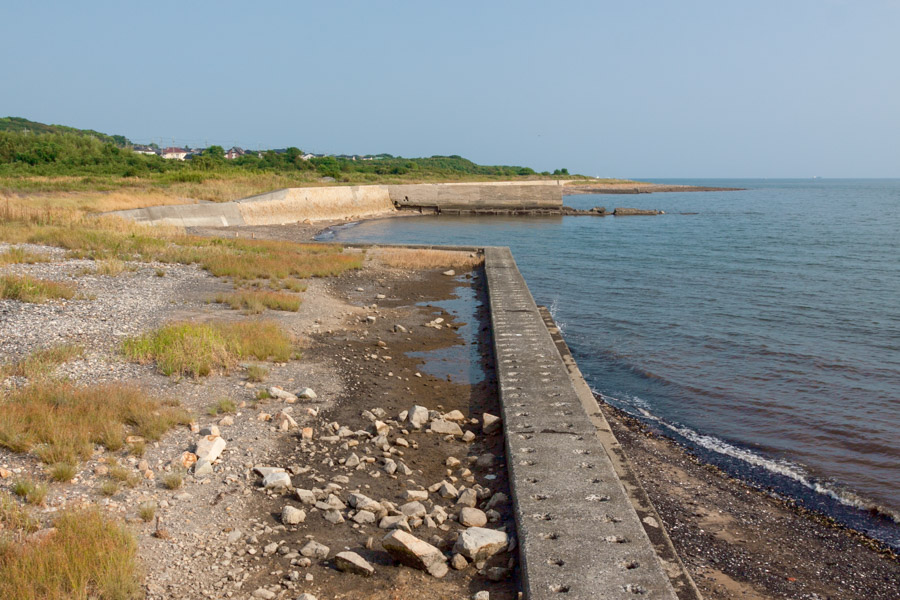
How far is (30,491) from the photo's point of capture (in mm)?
4980

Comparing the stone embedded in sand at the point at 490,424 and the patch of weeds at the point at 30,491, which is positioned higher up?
the patch of weeds at the point at 30,491

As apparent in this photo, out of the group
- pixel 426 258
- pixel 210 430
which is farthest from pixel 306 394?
pixel 426 258

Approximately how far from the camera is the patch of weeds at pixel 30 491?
492 cm

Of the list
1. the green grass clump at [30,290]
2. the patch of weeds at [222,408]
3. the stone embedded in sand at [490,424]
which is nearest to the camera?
the patch of weeds at [222,408]

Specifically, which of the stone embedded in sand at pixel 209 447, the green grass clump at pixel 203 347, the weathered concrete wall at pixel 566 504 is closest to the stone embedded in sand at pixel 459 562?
the weathered concrete wall at pixel 566 504

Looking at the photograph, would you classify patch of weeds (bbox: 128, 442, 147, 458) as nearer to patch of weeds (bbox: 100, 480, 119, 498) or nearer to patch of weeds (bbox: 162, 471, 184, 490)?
patch of weeds (bbox: 162, 471, 184, 490)

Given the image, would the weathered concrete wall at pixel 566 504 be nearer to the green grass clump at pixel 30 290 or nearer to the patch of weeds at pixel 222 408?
the patch of weeds at pixel 222 408

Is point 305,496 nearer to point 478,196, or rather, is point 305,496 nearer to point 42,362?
point 42,362

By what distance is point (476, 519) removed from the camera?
18.4 ft

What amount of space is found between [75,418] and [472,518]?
399 centimetres

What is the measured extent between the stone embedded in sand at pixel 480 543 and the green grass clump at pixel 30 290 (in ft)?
32.5

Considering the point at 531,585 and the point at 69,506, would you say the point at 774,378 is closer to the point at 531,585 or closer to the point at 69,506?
the point at 531,585

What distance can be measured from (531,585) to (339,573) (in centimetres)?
139

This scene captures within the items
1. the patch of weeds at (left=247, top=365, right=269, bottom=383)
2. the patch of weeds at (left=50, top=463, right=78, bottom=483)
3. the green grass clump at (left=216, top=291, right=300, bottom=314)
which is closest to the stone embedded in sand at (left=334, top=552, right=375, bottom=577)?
the patch of weeds at (left=50, top=463, right=78, bottom=483)
